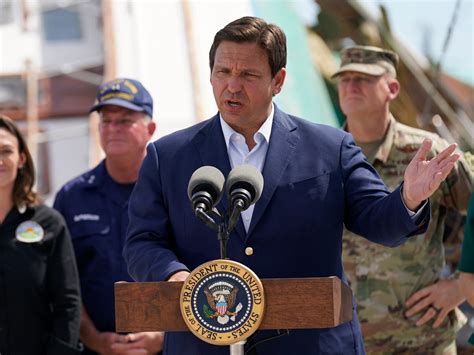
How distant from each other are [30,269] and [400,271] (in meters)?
1.64

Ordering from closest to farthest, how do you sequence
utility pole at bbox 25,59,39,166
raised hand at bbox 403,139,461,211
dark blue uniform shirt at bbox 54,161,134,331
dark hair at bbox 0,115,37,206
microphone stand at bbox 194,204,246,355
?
microphone stand at bbox 194,204,246,355 → raised hand at bbox 403,139,461,211 → dark hair at bbox 0,115,37,206 → dark blue uniform shirt at bbox 54,161,134,331 → utility pole at bbox 25,59,39,166

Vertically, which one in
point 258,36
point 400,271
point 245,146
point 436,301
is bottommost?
point 436,301

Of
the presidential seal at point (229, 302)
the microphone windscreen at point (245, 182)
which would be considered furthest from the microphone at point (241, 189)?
the presidential seal at point (229, 302)

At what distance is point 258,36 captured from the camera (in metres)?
3.26

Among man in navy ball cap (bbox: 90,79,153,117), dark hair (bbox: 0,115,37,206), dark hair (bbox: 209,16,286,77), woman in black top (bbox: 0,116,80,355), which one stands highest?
dark hair (bbox: 209,16,286,77)

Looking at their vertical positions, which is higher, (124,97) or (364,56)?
(364,56)

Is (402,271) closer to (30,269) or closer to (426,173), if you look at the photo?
(30,269)

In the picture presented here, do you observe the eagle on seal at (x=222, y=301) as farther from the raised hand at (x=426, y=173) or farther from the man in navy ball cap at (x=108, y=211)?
the man in navy ball cap at (x=108, y=211)

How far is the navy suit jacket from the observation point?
3.20m

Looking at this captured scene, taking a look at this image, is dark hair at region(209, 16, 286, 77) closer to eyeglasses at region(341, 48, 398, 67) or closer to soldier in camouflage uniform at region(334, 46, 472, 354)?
soldier in camouflage uniform at region(334, 46, 472, 354)

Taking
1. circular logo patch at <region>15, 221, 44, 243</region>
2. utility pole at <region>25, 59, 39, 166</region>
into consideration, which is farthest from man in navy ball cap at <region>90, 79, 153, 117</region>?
utility pole at <region>25, 59, 39, 166</region>

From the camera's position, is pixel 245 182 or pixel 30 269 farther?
pixel 30 269

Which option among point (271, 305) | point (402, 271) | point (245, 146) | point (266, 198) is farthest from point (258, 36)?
point (402, 271)

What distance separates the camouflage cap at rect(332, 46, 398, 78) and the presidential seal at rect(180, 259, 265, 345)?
2.49 meters
